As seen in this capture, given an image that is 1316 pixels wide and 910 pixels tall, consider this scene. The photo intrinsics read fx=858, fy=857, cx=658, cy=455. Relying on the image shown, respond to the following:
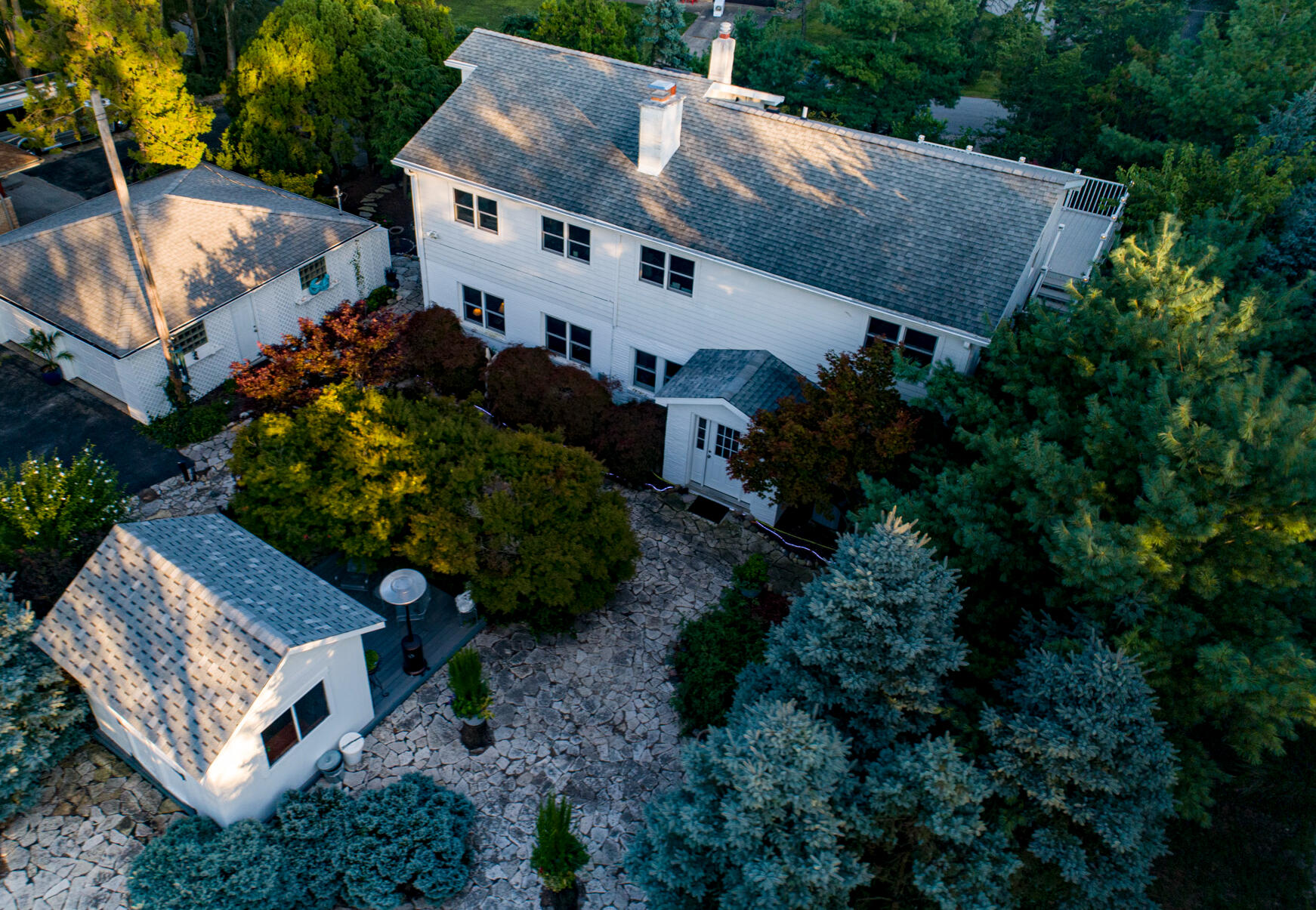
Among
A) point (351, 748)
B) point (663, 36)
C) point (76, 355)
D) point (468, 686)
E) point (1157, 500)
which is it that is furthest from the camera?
point (663, 36)

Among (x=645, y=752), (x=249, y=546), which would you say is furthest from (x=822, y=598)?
(x=249, y=546)

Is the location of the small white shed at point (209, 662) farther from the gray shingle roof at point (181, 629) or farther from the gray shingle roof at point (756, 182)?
the gray shingle roof at point (756, 182)

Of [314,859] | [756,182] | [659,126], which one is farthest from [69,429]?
[756,182]

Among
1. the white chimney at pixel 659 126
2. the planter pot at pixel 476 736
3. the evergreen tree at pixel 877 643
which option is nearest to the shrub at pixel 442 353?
the white chimney at pixel 659 126

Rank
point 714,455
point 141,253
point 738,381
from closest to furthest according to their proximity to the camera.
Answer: point 738,381 → point 141,253 → point 714,455

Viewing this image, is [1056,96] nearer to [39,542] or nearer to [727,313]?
[727,313]

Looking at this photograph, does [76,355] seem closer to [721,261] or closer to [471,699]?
[471,699]

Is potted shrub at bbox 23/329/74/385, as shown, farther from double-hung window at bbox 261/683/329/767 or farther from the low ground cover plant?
the low ground cover plant
